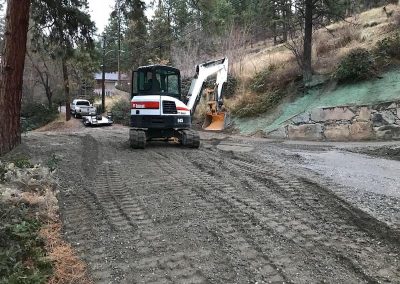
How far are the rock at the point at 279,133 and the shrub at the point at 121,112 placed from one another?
15.0 m

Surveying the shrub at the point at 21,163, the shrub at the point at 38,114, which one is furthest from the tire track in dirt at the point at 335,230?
the shrub at the point at 38,114

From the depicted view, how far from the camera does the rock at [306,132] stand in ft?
48.8

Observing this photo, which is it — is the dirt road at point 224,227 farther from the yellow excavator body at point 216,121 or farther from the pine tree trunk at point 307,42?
the yellow excavator body at point 216,121

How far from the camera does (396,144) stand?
11.8 m

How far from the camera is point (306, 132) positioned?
49.5 feet

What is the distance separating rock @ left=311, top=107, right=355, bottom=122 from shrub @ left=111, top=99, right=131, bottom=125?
1663cm

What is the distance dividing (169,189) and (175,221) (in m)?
1.63

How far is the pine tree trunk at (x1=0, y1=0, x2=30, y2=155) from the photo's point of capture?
9.88 meters

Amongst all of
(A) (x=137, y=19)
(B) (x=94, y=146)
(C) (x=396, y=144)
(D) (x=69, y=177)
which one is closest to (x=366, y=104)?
(C) (x=396, y=144)

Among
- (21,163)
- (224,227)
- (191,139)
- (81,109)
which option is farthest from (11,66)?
(81,109)

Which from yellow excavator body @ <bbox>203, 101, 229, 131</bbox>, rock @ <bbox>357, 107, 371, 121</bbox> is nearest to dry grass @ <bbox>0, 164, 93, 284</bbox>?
rock @ <bbox>357, 107, 371, 121</bbox>

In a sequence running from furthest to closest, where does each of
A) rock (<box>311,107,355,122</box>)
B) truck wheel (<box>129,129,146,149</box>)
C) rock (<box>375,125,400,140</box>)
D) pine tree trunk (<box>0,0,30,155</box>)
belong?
rock (<box>311,107,355,122</box>) < rock (<box>375,125,400,140</box>) < truck wheel (<box>129,129,146,149</box>) < pine tree trunk (<box>0,0,30,155</box>)

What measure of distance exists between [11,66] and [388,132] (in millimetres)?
10931

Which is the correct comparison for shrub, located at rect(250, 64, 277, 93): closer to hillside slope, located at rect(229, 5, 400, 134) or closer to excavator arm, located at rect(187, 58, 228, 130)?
hillside slope, located at rect(229, 5, 400, 134)
